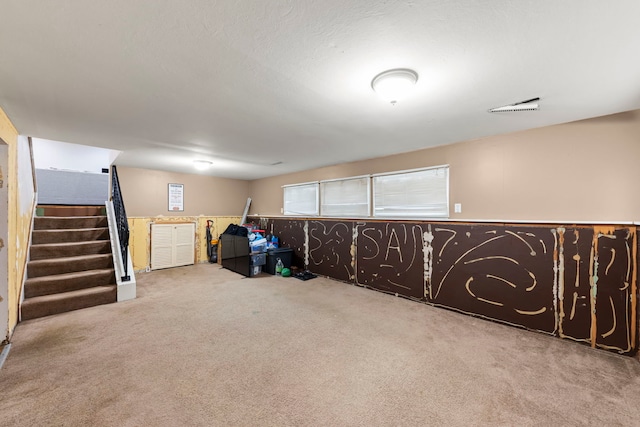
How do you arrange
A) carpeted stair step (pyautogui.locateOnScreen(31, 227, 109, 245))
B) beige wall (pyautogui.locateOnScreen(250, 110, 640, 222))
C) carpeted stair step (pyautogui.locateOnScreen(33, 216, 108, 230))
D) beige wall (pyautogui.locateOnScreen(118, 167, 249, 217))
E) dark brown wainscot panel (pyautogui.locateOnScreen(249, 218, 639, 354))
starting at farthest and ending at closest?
beige wall (pyautogui.locateOnScreen(118, 167, 249, 217)) → carpeted stair step (pyautogui.locateOnScreen(33, 216, 108, 230)) → carpeted stair step (pyautogui.locateOnScreen(31, 227, 109, 245)) → beige wall (pyautogui.locateOnScreen(250, 110, 640, 222)) → dark brown wainscot panel (pyautogui.locateOnScreen(249, 218, 639, 354))

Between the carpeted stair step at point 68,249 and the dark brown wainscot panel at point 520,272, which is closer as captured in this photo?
the dark brown wainscot panel at point 520,272

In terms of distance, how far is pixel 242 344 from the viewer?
7.78 ft

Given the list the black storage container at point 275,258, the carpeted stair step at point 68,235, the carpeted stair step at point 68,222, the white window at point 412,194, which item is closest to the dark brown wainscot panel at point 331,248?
the black storage container at point 275,258

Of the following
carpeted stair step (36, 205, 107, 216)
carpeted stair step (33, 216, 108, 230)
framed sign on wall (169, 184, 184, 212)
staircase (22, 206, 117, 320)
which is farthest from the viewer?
framed sign on wall (169, 184, 184, 212)

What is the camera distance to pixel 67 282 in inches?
133

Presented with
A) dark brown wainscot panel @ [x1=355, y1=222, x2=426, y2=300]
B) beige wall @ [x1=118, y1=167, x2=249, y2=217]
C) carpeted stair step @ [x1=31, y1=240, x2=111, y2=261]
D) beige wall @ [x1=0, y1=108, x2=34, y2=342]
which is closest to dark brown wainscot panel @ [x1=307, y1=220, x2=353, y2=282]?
dark brown wainscot panel @ [x1=355, y1=222, x2=426, y2=300]

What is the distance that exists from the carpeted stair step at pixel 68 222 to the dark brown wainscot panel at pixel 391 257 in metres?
4.67

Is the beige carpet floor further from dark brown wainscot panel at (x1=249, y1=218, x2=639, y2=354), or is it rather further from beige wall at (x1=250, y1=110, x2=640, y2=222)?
beige wall at (x1=250, y1=110, x2=640, y2=222)

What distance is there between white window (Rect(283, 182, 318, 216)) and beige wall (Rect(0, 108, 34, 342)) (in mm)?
4189

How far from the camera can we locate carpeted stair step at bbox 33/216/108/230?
3.95 metres

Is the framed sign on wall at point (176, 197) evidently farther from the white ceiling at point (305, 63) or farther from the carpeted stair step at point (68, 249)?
the white ceiling at point (305, 63)

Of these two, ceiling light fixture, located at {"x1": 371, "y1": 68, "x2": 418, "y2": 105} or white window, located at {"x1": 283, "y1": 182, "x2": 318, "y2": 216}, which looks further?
white window, located at {"x1": 283, "y1": 182, "x2": 318, "y2": 216}

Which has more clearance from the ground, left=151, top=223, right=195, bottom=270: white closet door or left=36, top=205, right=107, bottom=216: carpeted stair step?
left=36, top=205, right=107, bottom=216: carpeted stair step

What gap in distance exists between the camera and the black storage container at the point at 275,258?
5164mm
